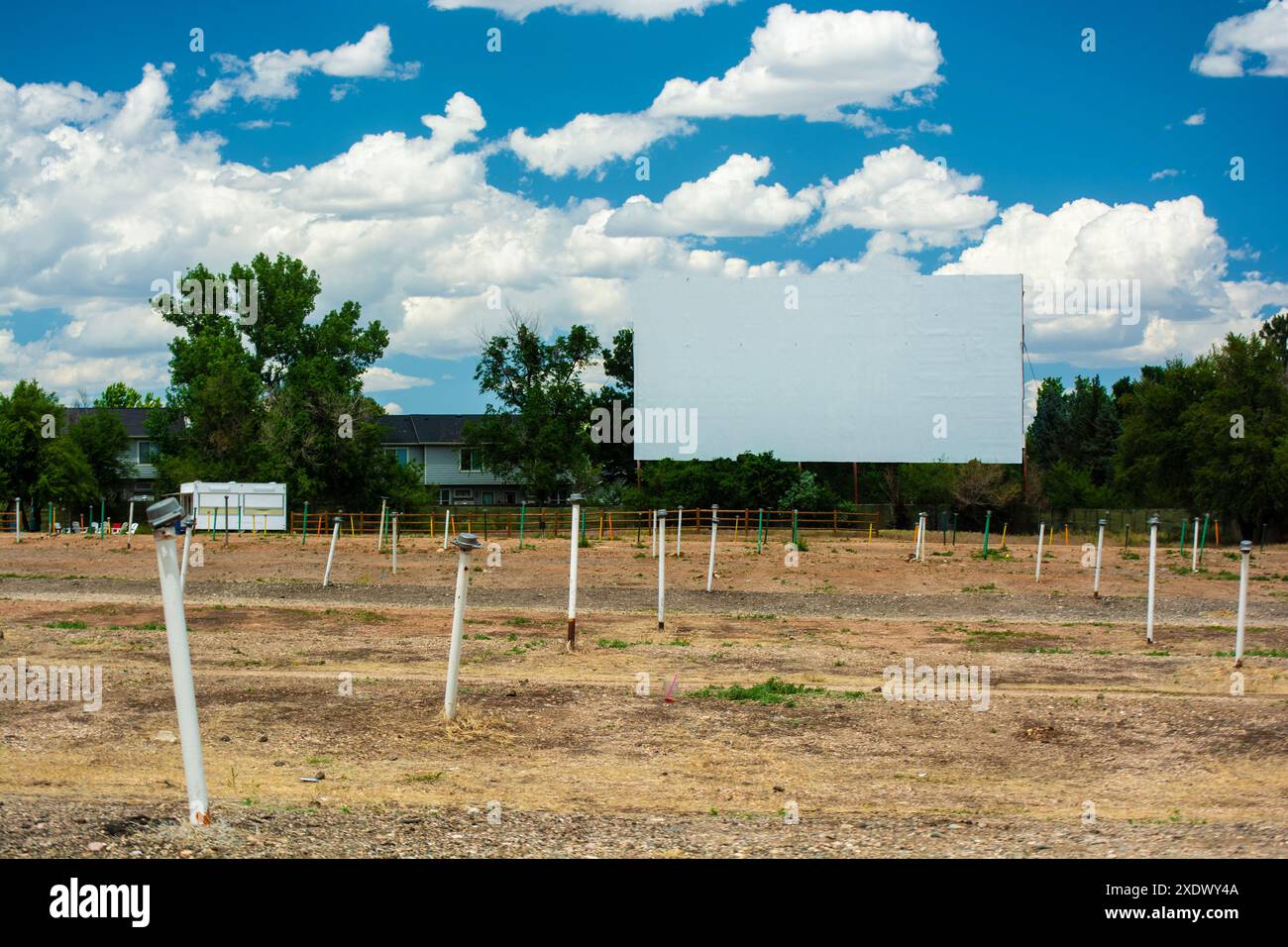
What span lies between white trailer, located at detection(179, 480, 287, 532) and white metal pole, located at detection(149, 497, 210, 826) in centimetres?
4951

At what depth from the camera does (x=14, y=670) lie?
547 inches

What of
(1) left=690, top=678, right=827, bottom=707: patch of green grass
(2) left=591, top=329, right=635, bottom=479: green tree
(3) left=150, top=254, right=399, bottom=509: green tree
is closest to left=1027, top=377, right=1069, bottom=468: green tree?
(2) left=591, top=329, right=635, bottom=479: green tree

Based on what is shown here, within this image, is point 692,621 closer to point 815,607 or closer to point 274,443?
point 815,607

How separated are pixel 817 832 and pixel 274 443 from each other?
202ft

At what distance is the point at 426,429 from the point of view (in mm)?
94188

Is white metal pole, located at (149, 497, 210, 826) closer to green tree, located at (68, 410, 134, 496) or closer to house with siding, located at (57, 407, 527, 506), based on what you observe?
green tree, located at (68, 410, 134, 496)

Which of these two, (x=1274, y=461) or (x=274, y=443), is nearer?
(x=1274, y=461)

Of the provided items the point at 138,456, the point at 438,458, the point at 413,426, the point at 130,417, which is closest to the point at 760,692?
the point at 438,458

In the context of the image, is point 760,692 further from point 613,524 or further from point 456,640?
point 613,524

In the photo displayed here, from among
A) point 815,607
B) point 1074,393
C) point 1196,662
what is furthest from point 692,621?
point 1074,393

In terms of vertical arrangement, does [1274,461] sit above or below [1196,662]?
above

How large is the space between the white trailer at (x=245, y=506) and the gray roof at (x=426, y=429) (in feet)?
112

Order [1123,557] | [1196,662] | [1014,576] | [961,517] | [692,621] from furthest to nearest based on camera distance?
[961,517] → [1123,557] → [1014,576] → [692,621] → [1196,662]

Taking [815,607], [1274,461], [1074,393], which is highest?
[1074,393]
